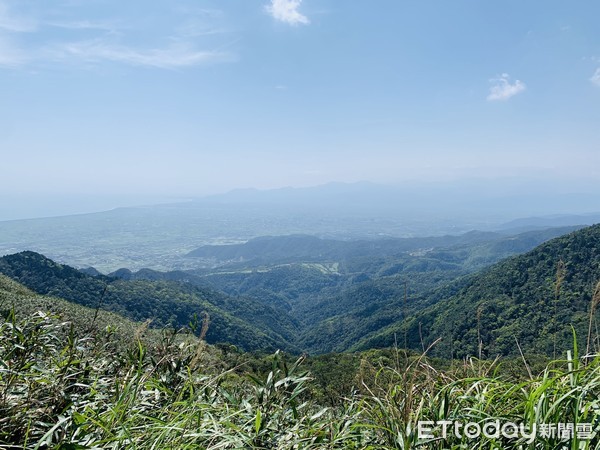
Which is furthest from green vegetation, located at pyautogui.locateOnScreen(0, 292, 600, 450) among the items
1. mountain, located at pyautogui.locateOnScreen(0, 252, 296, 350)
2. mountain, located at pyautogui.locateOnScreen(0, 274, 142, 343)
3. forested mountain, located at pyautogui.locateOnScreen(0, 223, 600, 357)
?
mountain, located at pyautogui.locateOnScreen(0, 252, 296, 350)

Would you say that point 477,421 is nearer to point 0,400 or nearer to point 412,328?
point 0,400

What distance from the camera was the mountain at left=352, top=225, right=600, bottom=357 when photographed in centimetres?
3903

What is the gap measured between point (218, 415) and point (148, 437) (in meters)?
0.42

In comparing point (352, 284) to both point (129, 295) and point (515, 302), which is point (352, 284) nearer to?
point (515, 302)

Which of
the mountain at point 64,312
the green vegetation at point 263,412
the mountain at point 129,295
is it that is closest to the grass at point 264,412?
the green vegetation at point 263,412

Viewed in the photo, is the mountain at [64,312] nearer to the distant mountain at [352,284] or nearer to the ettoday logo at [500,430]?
the ettoday logo at [500,430]

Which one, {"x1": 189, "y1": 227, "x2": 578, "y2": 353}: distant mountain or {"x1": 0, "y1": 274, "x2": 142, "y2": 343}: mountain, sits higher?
{"x1": 0, "y1": 274, "x2": 142, "y2": 343}: mountain

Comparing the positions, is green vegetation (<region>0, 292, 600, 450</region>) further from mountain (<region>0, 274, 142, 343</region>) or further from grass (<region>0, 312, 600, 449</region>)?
mountain (<region>0, 274, 142, 343</region>)

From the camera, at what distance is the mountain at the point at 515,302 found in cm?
3903

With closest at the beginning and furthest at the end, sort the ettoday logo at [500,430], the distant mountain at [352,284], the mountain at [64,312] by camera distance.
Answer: the ettoday logo at [500,430] → the mountain at [64,312] → the distant mountain at [352,284]

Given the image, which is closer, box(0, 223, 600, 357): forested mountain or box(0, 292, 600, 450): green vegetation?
box(0, 292, 600, 450): green vegetation

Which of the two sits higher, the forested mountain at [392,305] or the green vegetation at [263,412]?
the green vegetation at [263,412]

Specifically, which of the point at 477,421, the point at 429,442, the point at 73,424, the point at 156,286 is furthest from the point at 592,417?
the point at 156,286

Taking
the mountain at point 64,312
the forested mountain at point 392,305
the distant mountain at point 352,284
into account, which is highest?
the mountain at point 64,312
